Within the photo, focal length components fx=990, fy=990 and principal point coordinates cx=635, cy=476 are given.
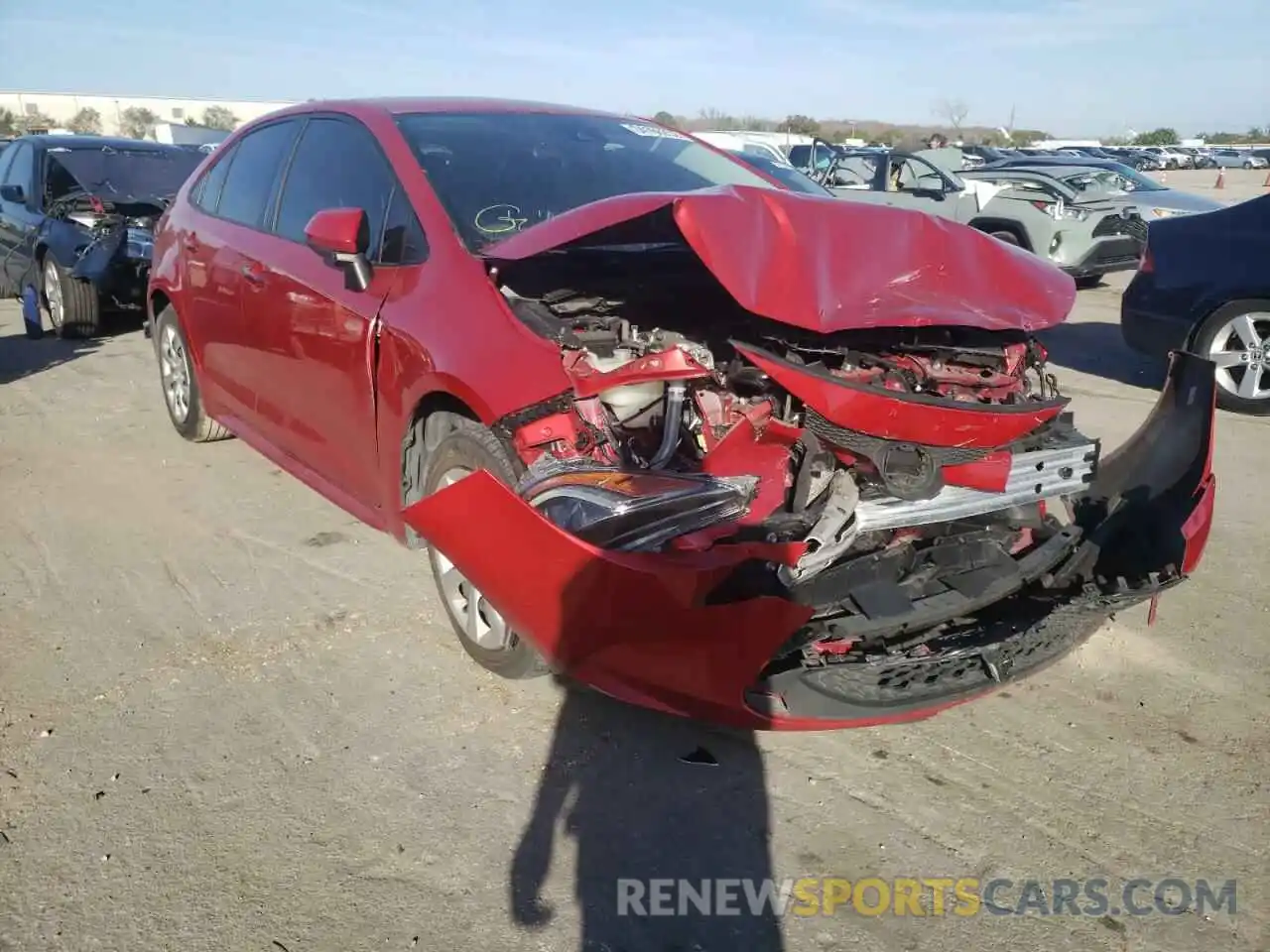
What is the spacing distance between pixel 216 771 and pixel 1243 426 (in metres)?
6.16

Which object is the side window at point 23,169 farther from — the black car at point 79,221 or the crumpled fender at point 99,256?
the crumpled fender at point 99,256

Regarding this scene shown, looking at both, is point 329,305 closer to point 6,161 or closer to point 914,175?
point 6,161

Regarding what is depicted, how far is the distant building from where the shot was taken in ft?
202

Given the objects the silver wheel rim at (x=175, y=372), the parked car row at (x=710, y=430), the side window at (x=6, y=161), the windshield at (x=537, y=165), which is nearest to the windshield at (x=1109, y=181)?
the windshield at (x=537, y=165)

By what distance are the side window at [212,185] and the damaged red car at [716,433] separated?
51.2 inches

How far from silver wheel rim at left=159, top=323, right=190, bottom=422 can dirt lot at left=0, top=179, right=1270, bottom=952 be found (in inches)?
63.5

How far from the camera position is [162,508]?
4.75 meters

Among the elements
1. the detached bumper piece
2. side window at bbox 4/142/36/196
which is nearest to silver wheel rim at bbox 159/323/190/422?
the detached bumper piece

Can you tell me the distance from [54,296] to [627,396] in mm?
7869

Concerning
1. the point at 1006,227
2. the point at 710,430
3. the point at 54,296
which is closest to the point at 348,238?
the point at 710,430

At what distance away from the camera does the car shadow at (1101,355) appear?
7770 mm

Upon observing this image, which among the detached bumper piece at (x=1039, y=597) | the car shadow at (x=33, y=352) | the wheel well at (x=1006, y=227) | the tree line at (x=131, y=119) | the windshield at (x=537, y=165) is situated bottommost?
the car shadow at (x=33, y=352)

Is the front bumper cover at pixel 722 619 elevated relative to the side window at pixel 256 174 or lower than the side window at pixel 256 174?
lower

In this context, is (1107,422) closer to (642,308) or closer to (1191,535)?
(1191,535)
